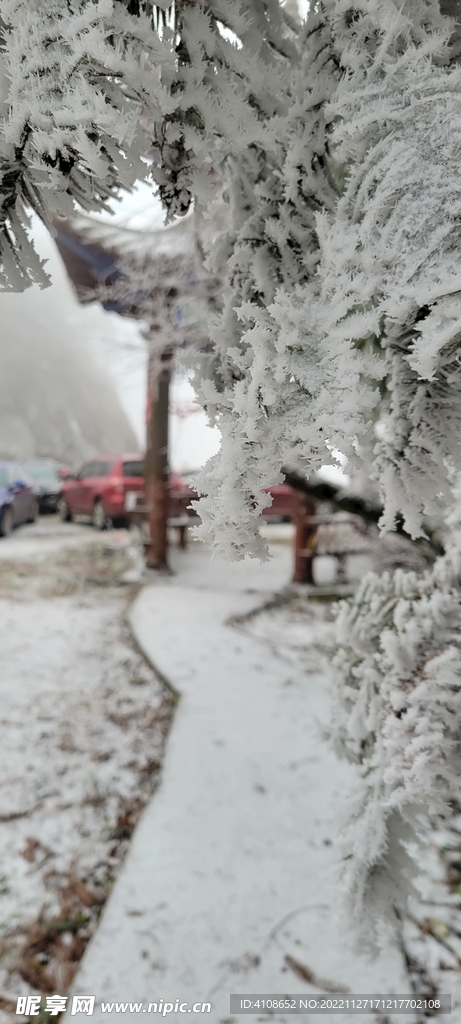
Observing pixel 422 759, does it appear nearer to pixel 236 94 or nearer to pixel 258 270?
pixel 258 270

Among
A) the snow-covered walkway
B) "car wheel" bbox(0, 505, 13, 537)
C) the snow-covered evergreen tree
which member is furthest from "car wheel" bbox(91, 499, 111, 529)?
the snow-covered evergreen tree

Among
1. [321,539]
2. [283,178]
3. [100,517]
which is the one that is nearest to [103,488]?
[100,517]

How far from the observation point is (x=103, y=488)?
9.80 m

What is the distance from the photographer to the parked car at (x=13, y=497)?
891cm

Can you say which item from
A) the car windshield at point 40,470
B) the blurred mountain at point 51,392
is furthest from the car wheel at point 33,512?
the blurred mountain at point 51,392

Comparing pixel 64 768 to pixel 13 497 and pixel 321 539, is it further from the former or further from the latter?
pixel 13 497

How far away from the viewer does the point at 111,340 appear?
198 inches

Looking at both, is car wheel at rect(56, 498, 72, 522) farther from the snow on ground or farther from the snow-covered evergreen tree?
the snow-covered evergreen tree

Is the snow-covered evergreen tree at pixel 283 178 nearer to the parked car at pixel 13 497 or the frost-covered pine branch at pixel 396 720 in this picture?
the frost-covered pine branch at pixel 396 720

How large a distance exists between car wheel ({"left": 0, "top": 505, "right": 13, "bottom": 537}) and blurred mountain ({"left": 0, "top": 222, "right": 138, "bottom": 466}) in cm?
2500

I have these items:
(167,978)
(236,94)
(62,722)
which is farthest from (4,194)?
(62,722)

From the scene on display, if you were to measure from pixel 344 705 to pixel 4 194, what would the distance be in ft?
4.70

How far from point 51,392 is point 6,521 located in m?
36.0

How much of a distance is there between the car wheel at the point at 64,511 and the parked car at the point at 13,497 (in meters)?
1.00
